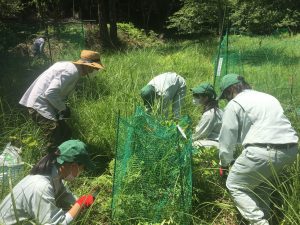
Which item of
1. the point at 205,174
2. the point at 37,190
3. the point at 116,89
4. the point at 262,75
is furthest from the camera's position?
the point at 262,75

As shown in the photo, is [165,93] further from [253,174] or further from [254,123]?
[253,174]

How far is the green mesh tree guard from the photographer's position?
3182mm

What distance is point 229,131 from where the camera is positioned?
10.9ft

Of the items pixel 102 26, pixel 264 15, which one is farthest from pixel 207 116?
pixel 264 15

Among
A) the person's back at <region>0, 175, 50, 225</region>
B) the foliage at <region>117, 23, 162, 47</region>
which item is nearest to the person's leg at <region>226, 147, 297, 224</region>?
the person's back at <region>0, 175, 50, 225</region>

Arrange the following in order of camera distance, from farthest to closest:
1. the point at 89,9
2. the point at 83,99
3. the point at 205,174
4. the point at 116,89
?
1. the point at 89,9
2. the point at 116,89
3. the point at 83,99
4. the point at 205,174

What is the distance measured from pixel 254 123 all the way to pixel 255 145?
0.18 meters

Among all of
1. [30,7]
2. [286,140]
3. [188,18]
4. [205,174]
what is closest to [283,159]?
[286,140]

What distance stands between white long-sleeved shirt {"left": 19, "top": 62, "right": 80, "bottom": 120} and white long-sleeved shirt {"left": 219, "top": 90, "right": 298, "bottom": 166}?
171cm

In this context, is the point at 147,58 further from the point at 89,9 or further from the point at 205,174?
the point at 89,9

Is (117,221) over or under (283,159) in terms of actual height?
under

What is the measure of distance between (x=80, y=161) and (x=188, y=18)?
49.3ft

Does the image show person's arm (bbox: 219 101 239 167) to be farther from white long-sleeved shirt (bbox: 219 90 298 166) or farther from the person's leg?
the person's leg

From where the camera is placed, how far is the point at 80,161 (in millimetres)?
2779
